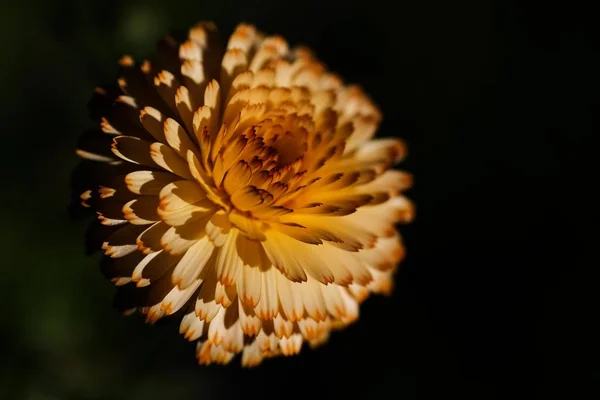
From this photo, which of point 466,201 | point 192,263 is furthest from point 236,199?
point 466,201

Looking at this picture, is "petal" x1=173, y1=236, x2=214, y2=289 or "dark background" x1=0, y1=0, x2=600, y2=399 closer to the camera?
"petal" x1=173, y1=236, x2=214, y2=289

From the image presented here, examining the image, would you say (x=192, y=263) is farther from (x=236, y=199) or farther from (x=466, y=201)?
(x=466, y=201)

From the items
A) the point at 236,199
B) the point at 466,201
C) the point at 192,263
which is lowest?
the point at 192,263

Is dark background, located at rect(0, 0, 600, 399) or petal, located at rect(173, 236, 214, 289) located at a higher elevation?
dark background, located at rect(0, 0, 600, 399)

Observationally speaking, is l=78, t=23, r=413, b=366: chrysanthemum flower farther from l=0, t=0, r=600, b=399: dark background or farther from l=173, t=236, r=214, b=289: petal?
l=0, t=0, r=600, b=399: dark background

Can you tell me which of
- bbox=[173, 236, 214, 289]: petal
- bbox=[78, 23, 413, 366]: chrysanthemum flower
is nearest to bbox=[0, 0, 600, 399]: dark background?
bbox=[78, 23, 413, 366]: chrysanthemum flower

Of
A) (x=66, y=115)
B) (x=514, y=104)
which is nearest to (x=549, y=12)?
(x=514, y=104)

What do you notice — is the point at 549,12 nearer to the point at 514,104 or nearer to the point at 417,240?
the point at 514,104

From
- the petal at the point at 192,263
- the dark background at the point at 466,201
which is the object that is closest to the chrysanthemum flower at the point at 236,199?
the petal at the point at 192,263

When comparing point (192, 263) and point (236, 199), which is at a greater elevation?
point (236, 199)

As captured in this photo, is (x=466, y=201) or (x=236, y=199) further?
(x=466, y=201)
